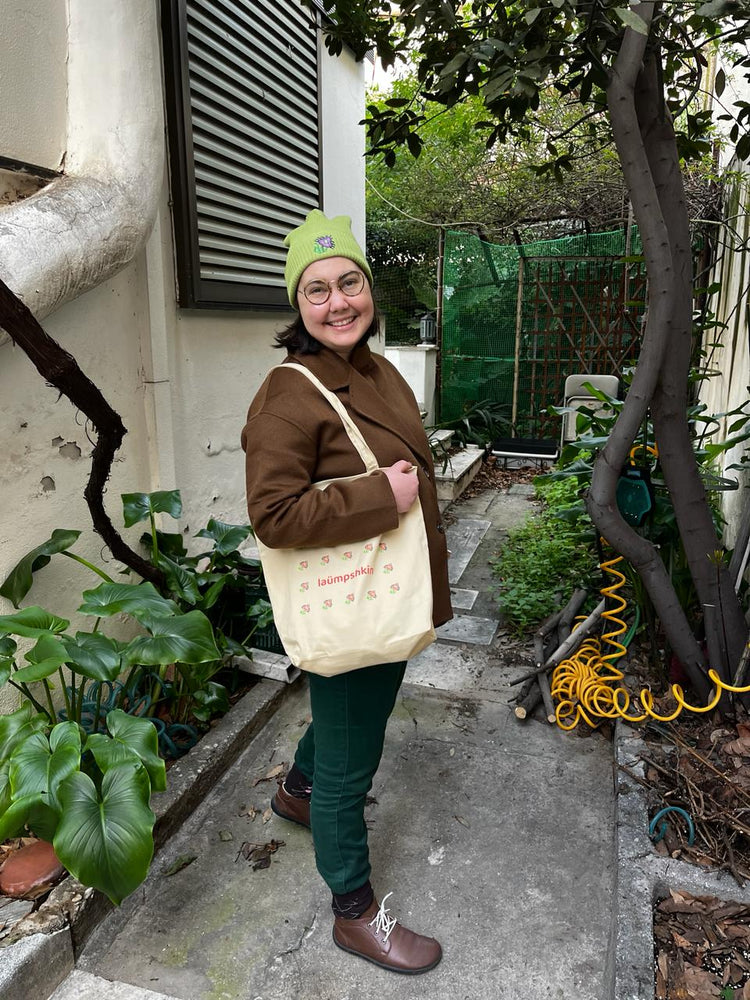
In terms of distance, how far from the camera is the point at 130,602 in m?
1.99

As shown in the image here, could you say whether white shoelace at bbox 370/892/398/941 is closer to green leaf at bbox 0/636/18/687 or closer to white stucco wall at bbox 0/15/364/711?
green leaf at bbox 0/636/18/687

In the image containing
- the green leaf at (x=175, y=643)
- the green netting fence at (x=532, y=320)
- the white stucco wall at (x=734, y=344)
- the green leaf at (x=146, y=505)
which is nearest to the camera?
the green leaf at (x=175, y=643)

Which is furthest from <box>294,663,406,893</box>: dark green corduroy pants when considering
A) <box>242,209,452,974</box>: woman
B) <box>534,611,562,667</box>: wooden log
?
<box>534,611,562,667</box>: wooden log

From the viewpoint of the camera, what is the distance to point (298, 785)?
2.31 m

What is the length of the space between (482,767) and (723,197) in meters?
5.55

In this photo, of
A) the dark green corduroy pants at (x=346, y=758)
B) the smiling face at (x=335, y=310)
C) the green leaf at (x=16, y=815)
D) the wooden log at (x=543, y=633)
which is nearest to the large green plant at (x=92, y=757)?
the green leaf at (x=16, y=815)

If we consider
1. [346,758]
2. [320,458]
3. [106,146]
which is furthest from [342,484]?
[106,146]

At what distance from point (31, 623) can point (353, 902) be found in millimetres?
1167

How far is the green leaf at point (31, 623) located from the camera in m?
1.79

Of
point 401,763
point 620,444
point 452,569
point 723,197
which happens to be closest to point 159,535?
point 401,763

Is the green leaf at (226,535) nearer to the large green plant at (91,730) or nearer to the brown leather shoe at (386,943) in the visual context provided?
the large green plant at (91,730)

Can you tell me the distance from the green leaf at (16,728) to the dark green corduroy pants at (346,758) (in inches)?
29.4

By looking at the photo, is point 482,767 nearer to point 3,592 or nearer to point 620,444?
point 620,444

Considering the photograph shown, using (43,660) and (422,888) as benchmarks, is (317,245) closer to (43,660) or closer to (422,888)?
(43,660)
